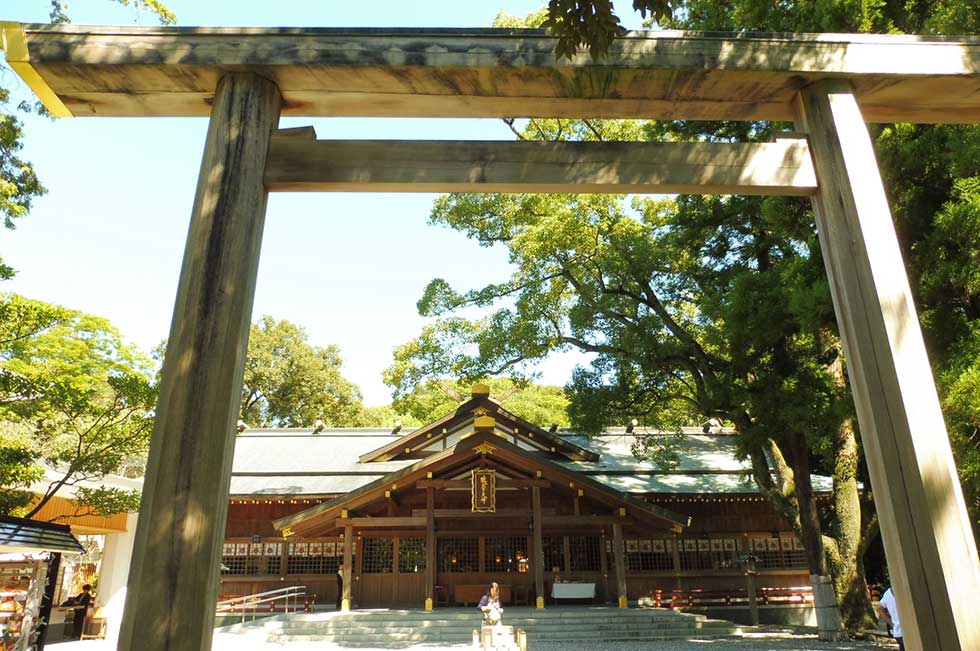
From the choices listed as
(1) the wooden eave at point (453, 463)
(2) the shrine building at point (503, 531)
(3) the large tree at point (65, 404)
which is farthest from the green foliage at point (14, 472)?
(2) the shrine building at point (503, 531)

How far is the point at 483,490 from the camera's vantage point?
51.9 feet

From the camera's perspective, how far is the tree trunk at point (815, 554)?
37.7 ft

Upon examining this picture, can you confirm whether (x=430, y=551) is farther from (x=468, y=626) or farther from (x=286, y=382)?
(x=286, y=382)

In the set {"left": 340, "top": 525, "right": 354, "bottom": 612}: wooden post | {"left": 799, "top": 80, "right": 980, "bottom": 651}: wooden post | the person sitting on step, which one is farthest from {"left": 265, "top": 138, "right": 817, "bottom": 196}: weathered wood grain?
{"left": 340, "top": 525, "right": 354, "bottom": 612}: wooden post

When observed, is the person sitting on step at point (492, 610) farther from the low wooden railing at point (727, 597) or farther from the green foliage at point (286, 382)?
the green foliage at point (286, 382)

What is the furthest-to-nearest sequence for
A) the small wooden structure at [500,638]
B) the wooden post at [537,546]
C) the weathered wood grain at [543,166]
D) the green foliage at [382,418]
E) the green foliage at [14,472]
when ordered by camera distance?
1. the green foliage at [382,418]
2. the wooden post at [537,546]
3. the small wooden structure at [500,638]
4. the green foliage at [14,472]
5. the weathered wood grain at [543,166]

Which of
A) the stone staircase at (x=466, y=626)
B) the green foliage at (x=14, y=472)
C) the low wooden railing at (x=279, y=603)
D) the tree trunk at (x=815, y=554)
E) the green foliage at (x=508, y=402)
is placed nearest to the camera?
the green foliage at (x=14, y=472)

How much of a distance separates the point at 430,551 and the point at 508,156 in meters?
14.1

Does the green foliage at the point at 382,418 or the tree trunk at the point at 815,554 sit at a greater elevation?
the green foliage at the point at 382,418

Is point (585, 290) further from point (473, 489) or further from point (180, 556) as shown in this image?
point (180, 556)

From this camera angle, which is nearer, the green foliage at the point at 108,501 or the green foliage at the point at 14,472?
the green foliage at the point at 14,472

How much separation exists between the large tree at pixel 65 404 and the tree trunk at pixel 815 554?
12.6m

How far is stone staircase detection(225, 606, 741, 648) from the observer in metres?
13.1

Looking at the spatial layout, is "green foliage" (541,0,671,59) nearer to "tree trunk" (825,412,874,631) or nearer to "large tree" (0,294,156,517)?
"large tree" (0,294,156,517)
